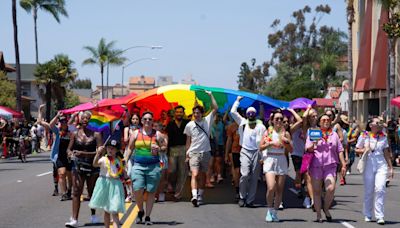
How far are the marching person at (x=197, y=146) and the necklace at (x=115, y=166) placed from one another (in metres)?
3.44

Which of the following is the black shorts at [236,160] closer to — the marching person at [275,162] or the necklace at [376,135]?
the marching person at [275,162]

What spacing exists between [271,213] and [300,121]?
1.83m

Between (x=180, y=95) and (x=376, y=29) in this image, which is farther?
(x=376, y=29)

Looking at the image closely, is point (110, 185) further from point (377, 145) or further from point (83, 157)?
point (377, 145)

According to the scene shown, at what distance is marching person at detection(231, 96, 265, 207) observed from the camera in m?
13.0

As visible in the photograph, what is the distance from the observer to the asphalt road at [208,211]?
11.3 m

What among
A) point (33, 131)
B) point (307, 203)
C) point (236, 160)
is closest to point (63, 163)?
point (236, 160)

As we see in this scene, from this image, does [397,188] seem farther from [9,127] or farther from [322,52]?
[322,52]

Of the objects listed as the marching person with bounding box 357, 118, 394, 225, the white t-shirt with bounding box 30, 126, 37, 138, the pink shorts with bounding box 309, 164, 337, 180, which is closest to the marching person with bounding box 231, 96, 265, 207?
the pink shorts with bounding box 309, 164, 337, 180

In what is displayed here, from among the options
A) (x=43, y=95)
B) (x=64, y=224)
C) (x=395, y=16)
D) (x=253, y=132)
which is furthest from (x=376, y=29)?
(x=64, y=224)

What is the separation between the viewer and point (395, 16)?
28797 millimetres

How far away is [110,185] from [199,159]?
3799 mm

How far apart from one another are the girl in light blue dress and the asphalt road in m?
1.43

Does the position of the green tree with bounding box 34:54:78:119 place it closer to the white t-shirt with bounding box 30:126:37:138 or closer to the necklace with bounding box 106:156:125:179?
the white t-shirt with bounding box 30:126:37:138
